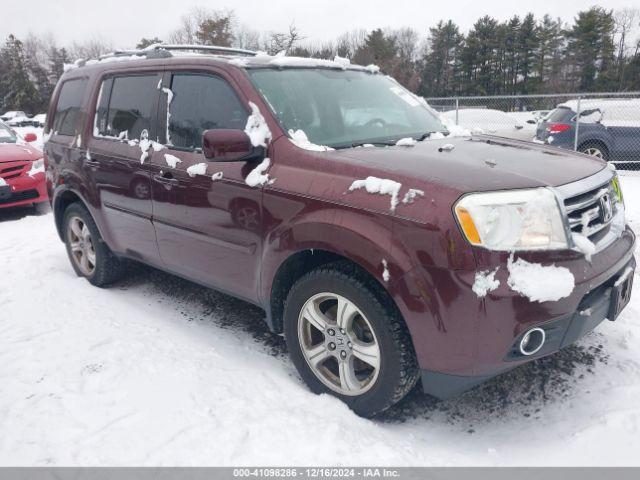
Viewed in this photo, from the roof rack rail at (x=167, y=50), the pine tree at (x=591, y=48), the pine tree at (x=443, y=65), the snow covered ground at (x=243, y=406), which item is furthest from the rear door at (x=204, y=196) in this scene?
the pine tree at (x=443, y=65)

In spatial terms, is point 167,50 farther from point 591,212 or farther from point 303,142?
point 591,212

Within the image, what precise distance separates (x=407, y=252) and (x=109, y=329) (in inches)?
97.5

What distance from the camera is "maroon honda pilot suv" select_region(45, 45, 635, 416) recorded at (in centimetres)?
222

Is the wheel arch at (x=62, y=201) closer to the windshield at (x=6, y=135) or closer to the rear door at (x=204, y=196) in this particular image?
the rear door at (x=204, y=196)

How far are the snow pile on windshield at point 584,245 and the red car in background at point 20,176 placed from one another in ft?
25.7

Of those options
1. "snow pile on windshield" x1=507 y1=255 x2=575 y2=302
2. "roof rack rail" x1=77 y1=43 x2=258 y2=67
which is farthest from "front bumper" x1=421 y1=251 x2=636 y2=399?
"roof rack rail" x1=77 y1=43 x2=258 y2=67

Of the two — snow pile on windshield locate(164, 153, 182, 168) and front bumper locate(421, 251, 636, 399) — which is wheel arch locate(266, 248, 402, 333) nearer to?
front bumper locate(421, 251, 636, 399)

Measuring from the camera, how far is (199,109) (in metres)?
3.39

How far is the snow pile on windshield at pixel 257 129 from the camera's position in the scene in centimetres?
294

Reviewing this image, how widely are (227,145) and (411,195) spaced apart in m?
1.05

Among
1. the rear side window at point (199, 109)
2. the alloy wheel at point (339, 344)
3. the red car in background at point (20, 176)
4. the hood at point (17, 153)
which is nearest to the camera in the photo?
the alloy wheel at point (339, 344)

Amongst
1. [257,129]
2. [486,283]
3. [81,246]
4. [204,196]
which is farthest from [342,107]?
[81,246]

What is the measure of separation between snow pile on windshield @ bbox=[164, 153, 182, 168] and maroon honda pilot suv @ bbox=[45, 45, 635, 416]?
0.04ft

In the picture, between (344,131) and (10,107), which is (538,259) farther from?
(10,107)
